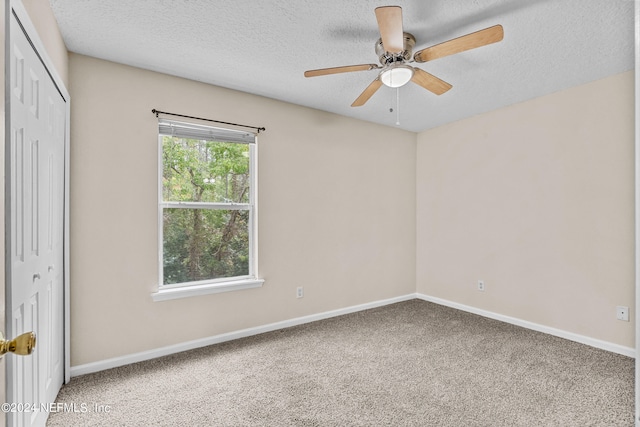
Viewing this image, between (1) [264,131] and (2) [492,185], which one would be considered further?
(2) [492,185]

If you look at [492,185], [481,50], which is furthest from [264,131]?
[492,185]

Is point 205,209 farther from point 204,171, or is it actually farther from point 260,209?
point 260,209

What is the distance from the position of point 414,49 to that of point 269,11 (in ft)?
3.57

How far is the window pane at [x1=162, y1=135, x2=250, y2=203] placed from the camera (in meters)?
2.91

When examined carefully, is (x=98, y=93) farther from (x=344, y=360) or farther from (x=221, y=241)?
(x=344, y=360)

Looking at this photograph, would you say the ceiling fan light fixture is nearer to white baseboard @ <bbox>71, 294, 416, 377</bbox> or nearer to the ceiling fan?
the ceiling fan

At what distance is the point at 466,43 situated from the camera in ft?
5.97

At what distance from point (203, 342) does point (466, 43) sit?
303 cm

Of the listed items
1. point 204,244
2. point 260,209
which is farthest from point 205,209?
point 260,209

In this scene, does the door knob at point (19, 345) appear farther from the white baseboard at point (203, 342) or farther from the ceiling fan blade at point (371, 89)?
the ceiling fan blade at point (371, 89)

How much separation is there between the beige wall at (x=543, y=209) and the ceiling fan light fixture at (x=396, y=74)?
6.45ft

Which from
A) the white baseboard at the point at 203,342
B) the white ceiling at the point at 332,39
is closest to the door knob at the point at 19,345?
the white ceiling at the point at 332,39

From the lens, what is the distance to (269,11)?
1.97m

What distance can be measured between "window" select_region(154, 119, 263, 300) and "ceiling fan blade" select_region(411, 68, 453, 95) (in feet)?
5.52
